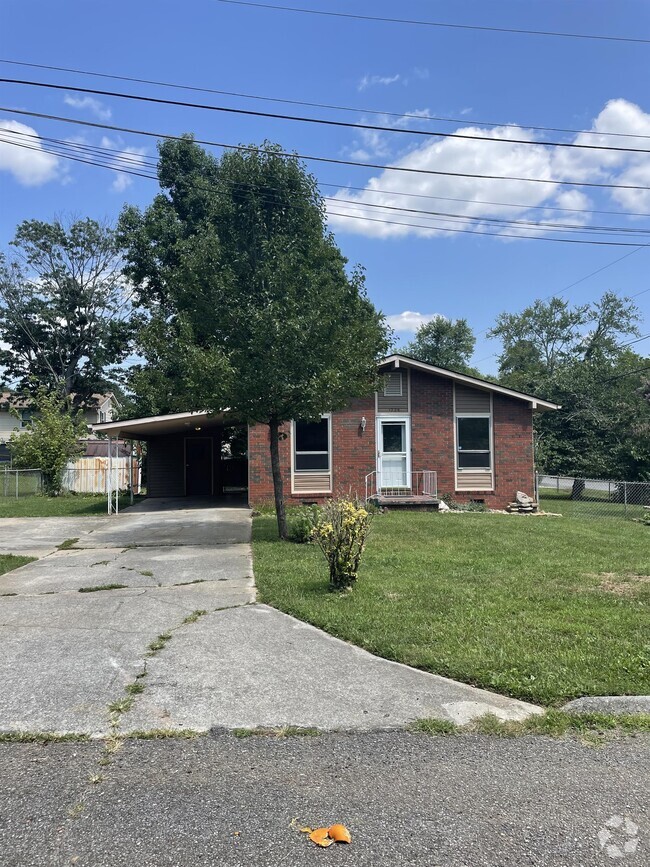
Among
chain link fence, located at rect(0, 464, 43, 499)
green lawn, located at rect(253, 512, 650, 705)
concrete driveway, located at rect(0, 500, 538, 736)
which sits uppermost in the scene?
chain link fence, located at rect(0, 464, 43, 499)

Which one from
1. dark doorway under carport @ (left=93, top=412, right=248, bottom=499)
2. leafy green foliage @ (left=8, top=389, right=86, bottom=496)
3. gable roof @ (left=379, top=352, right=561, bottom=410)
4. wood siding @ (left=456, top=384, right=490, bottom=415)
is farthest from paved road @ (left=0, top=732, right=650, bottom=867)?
leafy green foliage @ (left=8, top=389, right=86, bottom=496)

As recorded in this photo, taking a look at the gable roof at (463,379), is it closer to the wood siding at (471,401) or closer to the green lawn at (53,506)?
the wood siding at (471,401)

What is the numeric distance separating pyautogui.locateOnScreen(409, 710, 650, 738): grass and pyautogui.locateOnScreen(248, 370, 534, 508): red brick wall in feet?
44.3

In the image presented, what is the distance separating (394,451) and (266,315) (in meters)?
8.70

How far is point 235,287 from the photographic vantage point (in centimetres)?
1101

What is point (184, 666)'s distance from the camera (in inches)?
178

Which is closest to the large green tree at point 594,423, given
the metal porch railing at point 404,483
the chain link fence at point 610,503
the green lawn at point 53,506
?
the chain link fence at point 610,503

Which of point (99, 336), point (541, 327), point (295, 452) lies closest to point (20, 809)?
point (295, 452)

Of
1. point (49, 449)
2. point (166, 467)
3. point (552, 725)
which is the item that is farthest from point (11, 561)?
point (49, 449)

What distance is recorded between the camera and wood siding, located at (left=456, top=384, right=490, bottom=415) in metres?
18.0

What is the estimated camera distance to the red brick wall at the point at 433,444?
→ 1742 cm

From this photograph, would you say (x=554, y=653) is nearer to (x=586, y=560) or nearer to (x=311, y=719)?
(x=311, y=719)

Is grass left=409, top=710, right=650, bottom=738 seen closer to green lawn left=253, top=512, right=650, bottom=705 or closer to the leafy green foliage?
green lawn left=253, top=512, right=650, bottom=705

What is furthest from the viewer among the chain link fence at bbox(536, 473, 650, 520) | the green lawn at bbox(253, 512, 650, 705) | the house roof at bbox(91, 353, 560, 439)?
the chain link fence at bbox(536, 473, 650, 520)
